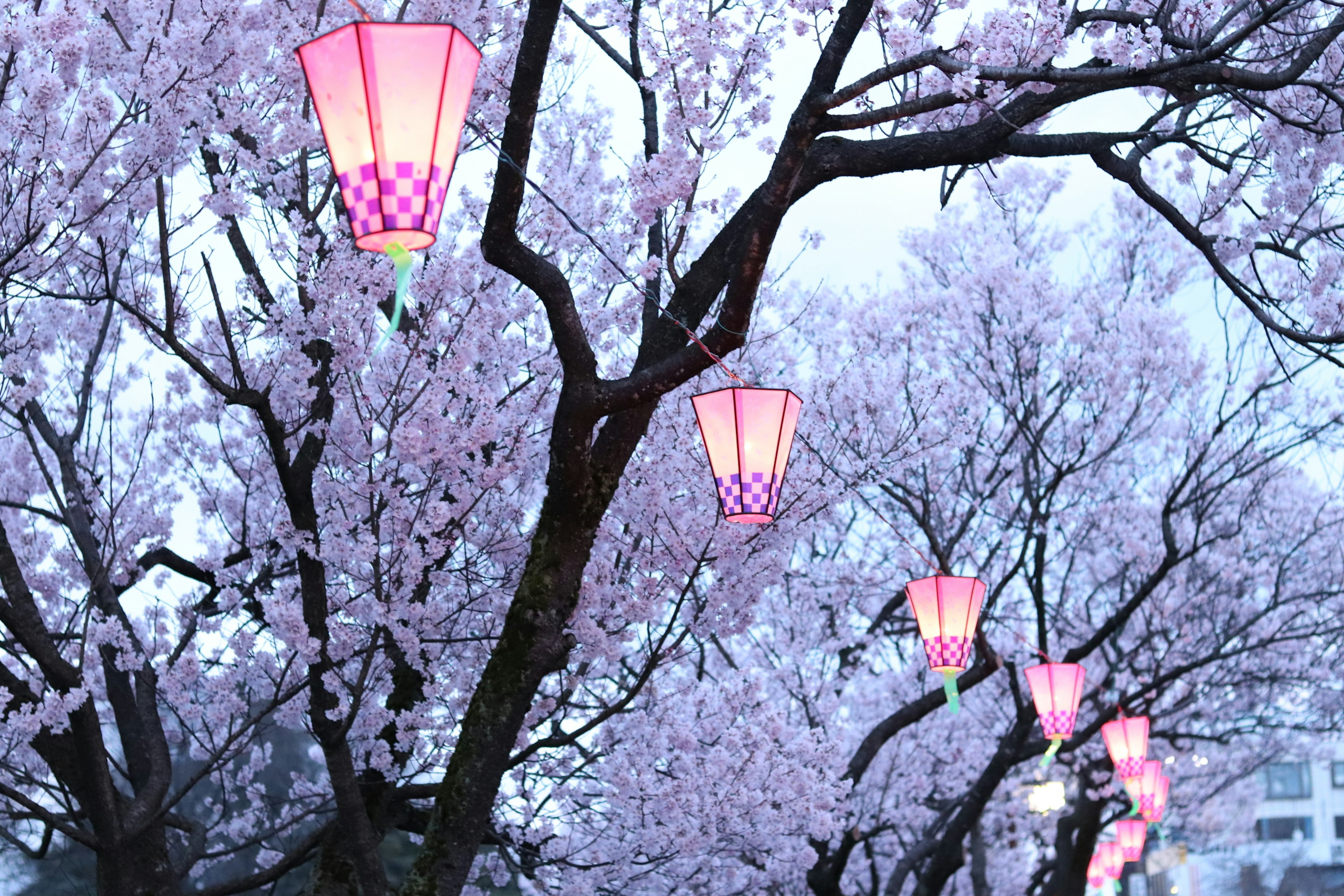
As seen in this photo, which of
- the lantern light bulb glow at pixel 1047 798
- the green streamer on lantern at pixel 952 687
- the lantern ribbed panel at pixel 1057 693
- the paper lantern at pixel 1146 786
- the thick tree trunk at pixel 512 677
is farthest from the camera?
the lantern light bulb glow at pixel 1047 798

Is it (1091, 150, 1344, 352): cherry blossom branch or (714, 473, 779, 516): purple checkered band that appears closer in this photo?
(714, 473, 779, 516): purple checkered band

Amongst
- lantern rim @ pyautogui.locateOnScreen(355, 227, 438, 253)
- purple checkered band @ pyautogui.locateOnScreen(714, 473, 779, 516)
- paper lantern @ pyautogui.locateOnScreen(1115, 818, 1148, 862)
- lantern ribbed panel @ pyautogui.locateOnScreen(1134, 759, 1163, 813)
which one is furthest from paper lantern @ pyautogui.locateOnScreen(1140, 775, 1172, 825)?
lantern rim @ pyautogui.locateOnScreen(355, 227, 438, 253)

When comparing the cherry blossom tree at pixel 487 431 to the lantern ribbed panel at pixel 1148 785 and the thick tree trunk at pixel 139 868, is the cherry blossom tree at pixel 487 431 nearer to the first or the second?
the thick tree trunk at pixel 139 868

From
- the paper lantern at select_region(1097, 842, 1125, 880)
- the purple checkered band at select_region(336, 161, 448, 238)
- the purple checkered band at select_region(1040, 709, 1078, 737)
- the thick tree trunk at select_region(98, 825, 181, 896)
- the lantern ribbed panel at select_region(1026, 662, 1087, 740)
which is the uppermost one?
the paper lantern at select_region(1097, 842, 1125, 880)

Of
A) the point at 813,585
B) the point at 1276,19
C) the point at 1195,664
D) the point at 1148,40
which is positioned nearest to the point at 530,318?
the point at 1148,40

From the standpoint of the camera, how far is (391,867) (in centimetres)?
1195

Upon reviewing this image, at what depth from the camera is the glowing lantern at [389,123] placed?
8.49 ft

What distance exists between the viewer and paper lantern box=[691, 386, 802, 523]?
4.48 metres

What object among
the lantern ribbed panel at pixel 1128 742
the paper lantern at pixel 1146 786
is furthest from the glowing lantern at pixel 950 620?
the paper lantern at pixel 1146 786

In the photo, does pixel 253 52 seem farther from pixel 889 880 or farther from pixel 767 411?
pixel 889 880

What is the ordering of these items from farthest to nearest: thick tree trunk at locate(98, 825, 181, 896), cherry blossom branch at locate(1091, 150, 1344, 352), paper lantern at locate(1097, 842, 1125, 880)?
paper lantern at locate(1097, 842, 1125, 880) < thick tree trunk at locate(98, 825, 181, 896) < cherry blossom branch at locate(1091, 150, 1344, 352)

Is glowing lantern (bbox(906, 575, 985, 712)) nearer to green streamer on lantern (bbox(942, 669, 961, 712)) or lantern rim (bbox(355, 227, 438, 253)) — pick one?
green streamer on lantern (bbox(942, 669, 961, 712))

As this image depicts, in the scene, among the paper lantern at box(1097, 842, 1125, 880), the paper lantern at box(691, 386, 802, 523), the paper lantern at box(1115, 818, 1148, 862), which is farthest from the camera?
the paper lantern at box(1097, 842, 1125, 880)

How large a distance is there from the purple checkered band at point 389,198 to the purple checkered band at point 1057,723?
7.15 m
